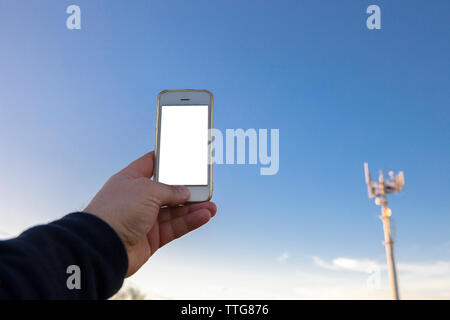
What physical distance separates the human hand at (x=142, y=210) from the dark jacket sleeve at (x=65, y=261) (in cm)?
43

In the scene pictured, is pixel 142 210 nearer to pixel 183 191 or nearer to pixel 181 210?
pixel 183 191

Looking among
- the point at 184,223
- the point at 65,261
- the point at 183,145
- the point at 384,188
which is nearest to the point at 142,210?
the point at 184,223

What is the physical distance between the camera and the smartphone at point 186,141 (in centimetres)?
324

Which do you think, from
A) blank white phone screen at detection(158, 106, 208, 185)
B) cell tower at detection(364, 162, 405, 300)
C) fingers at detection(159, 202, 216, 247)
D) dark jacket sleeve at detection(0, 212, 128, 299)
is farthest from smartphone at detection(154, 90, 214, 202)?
cell tower at detection(364, 162, 405, 300)

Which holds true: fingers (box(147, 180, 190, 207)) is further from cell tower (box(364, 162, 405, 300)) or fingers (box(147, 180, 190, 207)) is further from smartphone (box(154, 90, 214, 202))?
cell tower (box(364, 162, 405, 300))

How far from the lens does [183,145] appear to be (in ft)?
11.3

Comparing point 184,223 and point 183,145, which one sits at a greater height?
point 183,145

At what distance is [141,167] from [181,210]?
0.59 meters

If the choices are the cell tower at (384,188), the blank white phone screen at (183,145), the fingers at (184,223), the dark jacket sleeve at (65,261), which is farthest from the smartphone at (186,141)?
the cell tower at (384,188)

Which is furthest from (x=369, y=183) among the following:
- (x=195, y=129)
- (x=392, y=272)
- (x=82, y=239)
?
(x=82, y=239)

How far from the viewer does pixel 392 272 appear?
23.3 metres

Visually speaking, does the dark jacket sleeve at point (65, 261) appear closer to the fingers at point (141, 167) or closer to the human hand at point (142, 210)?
the human hand at point (142, 210)
